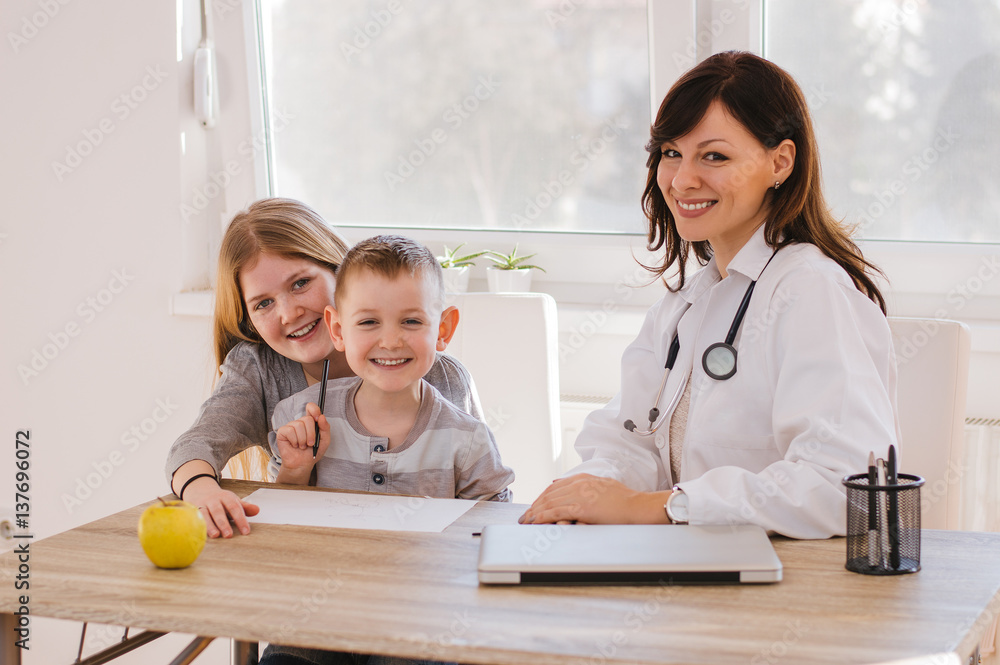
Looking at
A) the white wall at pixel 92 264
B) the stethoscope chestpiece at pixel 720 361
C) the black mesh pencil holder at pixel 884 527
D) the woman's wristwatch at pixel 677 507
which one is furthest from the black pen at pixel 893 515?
the white wall at pixel 92 264

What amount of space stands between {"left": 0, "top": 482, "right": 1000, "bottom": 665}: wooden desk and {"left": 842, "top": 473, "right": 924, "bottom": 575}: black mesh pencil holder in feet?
0.07

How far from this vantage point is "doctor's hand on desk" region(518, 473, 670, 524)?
1199 mm

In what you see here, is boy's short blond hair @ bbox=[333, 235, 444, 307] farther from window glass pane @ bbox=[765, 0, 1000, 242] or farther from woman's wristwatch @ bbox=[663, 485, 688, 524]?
window glass pane @ bbox=[765, 0, 1000, 242]

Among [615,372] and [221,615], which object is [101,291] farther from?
[221,615]

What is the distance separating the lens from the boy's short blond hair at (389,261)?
1.43 metres

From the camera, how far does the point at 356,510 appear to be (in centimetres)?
132

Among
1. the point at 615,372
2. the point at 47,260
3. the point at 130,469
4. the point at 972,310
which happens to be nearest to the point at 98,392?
the point at 130,469

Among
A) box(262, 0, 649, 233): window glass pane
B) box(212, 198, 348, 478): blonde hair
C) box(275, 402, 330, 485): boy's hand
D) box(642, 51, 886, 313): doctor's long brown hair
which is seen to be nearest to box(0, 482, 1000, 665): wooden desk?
box(275, 402, 330, 485): boy's hand

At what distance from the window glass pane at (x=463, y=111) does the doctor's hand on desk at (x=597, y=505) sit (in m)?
1.41

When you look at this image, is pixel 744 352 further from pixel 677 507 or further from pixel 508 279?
pixel 508 279

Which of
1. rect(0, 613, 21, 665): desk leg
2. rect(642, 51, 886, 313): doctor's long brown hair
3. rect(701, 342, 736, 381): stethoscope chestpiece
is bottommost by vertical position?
rect(0, 613, 21, 665): desk leg

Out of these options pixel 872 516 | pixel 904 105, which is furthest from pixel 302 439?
pixel 904 105

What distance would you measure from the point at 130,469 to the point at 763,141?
7.17ft

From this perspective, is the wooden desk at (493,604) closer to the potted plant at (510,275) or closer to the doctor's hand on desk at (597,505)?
the doctor's hand on desk at (597,505)
